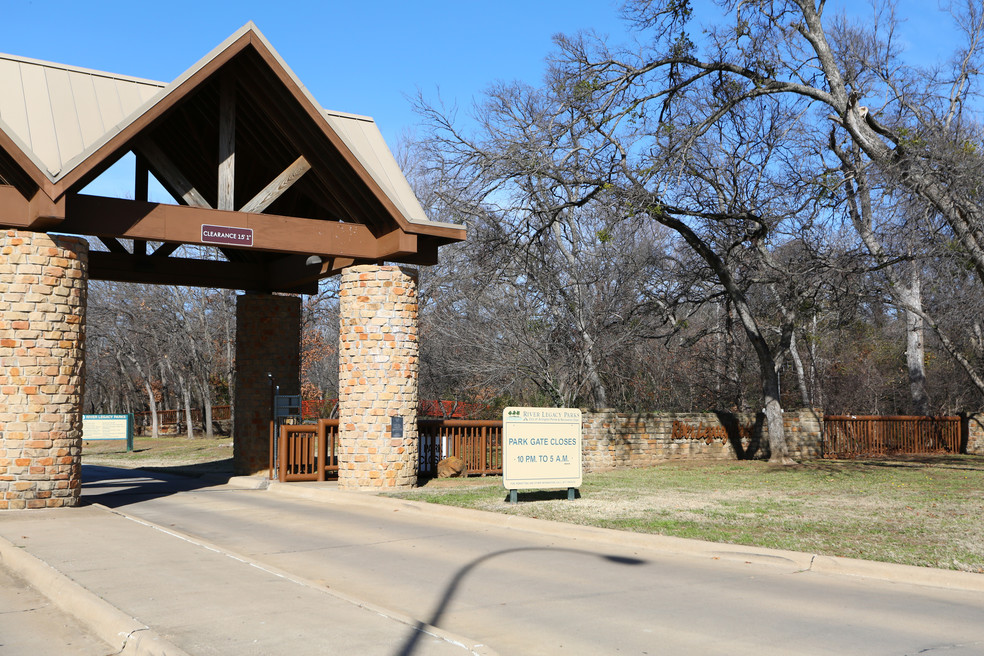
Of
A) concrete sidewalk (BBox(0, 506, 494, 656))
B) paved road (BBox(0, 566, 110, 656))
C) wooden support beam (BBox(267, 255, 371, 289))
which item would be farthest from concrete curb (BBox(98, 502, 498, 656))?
wooden support beam (BBox(267, 255, 371, 289))

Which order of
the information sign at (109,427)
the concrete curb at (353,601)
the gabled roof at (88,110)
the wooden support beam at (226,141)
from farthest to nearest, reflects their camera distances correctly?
the information sign at (109,427)
the wooden support beam at (226,141)
the gabled roof at (88,110)
the concrete curb at (353,601)

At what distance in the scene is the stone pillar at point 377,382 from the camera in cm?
1661

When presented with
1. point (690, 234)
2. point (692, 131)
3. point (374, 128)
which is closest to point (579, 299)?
point (690, 234)

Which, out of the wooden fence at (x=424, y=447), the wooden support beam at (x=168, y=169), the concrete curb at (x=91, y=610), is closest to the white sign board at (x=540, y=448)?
the wooden fence at (x=424, y=447)

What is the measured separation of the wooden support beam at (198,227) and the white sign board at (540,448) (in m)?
4.85

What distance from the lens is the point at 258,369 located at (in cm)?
2123

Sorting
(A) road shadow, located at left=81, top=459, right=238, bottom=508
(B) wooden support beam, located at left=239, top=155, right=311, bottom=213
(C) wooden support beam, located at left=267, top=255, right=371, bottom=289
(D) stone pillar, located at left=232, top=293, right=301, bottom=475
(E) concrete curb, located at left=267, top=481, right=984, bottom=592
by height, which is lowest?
(A) road shadow, located at left=81, top=459, right=238, bottom=508

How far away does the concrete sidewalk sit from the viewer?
5879 millimetres

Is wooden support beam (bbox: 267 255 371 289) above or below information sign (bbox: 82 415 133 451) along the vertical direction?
above

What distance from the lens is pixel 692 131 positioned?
65.5ft

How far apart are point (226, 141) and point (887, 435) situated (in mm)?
24009

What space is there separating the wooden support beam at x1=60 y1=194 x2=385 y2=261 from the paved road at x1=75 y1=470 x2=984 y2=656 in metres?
5.26

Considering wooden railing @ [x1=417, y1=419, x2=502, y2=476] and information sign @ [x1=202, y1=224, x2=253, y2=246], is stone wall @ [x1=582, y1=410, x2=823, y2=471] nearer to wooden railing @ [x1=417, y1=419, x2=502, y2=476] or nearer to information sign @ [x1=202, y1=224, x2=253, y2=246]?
wooden railing @ [x1=417, y1=419, x2=502, y2=476]

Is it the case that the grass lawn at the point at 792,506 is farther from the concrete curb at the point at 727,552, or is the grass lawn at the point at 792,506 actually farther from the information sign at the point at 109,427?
the information sign at the point at 109,427
